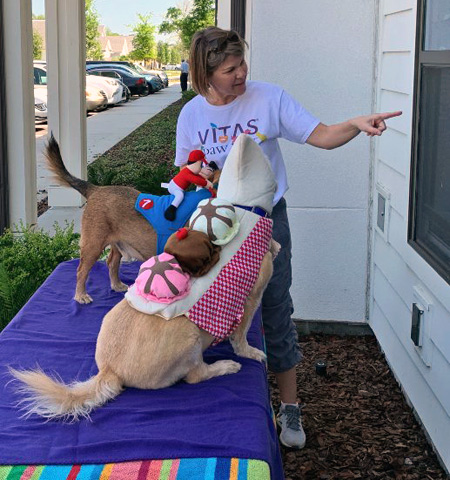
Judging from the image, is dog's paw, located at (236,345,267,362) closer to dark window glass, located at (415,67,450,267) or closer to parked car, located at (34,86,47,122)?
dark window glass, located at (415,67,450,267)

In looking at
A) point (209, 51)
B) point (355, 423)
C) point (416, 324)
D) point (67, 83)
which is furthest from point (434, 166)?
point (67, 83)

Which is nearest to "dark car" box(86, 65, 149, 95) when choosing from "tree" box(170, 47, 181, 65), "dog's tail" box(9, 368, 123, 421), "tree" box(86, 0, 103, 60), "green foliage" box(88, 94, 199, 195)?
"green foliage" box(88, 94, 199, 195)

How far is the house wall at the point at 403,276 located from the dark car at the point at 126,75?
1263 inches

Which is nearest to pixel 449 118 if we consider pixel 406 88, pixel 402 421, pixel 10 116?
pixel 406 88

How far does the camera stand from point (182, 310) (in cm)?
272

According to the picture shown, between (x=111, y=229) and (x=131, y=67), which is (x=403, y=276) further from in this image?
(x=131, y=67)

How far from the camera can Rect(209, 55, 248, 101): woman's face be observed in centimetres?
346

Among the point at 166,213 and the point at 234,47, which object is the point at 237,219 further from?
the point at 234,47

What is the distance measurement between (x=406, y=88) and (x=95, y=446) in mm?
3023

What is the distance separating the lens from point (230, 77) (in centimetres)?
349

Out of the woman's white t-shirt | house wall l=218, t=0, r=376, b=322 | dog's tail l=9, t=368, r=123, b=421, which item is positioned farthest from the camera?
house wall l=218, t=0, r=376, b=322

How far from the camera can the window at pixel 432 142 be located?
3.81 m

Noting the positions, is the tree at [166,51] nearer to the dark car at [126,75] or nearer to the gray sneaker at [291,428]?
the dark car at [126,75]

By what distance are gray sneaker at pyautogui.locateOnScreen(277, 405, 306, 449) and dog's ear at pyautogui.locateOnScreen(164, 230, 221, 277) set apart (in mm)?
1604
